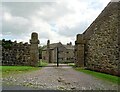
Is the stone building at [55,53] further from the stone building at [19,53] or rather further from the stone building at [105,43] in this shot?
the stone building at [105,43]

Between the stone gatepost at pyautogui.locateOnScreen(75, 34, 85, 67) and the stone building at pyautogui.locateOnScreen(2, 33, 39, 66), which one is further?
the stone gatepost at pyautogui.locateOnScreen(75, 34, 85, 67)

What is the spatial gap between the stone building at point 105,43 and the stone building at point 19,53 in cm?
562

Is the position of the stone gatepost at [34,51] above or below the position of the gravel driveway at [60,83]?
above

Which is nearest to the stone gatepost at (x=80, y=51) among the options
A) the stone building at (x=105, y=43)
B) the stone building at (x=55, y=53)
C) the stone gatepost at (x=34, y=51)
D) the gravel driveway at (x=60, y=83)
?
the stone building at (x=105, y=43)

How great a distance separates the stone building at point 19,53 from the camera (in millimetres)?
27719

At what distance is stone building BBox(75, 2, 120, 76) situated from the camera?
18373mm

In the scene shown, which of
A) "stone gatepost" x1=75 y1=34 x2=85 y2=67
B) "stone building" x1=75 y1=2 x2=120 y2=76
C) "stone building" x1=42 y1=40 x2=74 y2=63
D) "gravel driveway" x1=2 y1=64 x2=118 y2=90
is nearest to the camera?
"gravel driveway" x1=2 y1=64 x2=118 y2=90

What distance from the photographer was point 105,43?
20.5m

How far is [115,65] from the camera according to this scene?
18141 mm

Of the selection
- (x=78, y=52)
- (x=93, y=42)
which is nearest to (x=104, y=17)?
(x=93, y=42)

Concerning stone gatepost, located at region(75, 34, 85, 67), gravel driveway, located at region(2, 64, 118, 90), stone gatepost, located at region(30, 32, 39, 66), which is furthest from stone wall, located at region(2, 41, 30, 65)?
gravel driveway, located at region(2, 64, 118, 90)

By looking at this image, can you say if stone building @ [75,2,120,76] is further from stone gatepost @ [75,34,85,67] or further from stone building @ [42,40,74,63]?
stone building @ [42,40,74,63]

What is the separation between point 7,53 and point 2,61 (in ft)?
3.47

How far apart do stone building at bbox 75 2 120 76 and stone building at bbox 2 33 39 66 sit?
18.5ft
